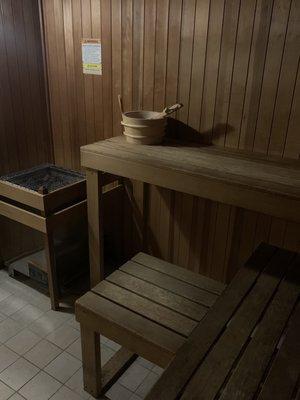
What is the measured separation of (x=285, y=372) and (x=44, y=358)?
1625 millimetres

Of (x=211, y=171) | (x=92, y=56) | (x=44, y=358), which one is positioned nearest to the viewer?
(x=211, y=171)

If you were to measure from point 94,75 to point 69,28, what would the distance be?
0.40 m

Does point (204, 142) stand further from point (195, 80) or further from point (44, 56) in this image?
point (44, 56)

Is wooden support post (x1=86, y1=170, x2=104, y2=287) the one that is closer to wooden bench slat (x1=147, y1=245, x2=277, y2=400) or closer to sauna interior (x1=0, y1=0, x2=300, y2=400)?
sauna interior (x1=0, y1=0, x2=300, y2=400)

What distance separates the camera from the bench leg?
1.94 metres

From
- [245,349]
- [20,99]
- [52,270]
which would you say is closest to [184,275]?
[245,349]

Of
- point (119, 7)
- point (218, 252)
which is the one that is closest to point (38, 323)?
point (218, 252)

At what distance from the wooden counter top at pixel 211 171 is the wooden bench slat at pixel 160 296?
1.84 ft

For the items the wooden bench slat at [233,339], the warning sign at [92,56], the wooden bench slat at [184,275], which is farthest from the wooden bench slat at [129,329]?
the warning sign at [92,56]

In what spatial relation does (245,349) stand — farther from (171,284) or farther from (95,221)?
(95,221)

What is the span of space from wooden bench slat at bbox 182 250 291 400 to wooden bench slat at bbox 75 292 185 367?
25 centimetres

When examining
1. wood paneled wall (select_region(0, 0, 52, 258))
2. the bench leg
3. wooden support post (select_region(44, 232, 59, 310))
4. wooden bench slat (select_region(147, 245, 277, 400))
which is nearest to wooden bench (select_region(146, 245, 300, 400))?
wooden bench slat (select_region(147, 245, 277, 400))

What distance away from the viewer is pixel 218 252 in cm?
268

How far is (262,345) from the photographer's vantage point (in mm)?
1396
